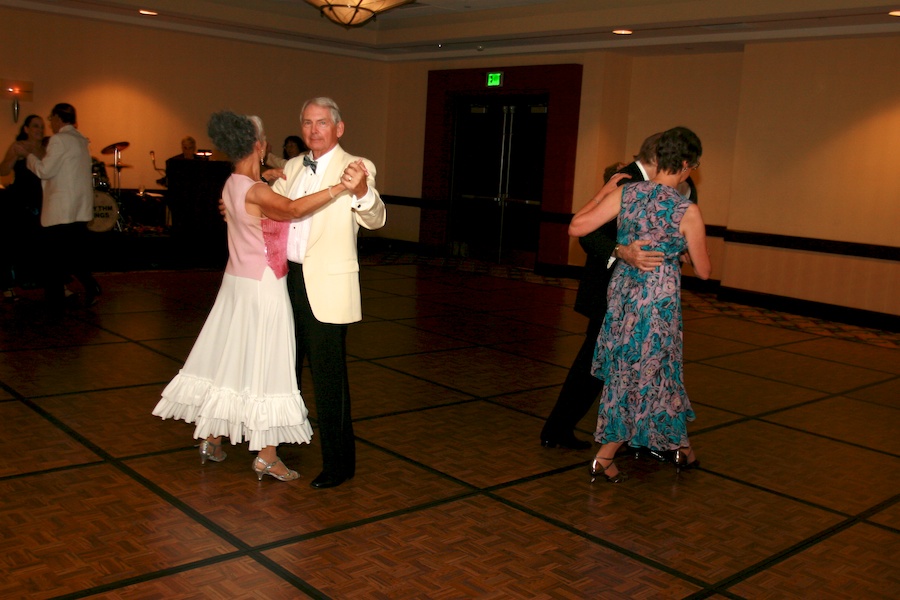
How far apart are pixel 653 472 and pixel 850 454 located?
1214 millimetres

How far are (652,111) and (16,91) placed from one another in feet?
26.2

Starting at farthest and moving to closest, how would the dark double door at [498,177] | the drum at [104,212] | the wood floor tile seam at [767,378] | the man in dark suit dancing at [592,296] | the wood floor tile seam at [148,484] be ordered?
1. the dark double door at [498,177]
2. the drum at [104,212]
3. the wood floor tile seam at [767,378]
4. the man in dark suit dancing at [592,296]
5. the wood floor tile seam at [148,484]

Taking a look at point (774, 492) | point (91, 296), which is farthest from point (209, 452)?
point (91, 296)

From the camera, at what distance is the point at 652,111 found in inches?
449

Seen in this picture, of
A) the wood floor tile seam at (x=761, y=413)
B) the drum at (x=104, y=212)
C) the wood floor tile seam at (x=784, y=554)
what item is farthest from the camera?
the drum at (x=104, y=212)

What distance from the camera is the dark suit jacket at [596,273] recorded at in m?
3.91

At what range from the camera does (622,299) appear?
3.76 meters

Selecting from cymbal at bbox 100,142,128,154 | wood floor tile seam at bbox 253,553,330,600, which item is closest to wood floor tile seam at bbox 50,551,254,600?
wood floor tile seam at bbox 253,553,330,600

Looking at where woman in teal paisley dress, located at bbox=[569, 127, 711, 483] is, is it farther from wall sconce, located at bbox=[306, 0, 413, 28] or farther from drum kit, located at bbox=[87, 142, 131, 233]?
drum kit, located at bbox=[87, 142, 131, 233]

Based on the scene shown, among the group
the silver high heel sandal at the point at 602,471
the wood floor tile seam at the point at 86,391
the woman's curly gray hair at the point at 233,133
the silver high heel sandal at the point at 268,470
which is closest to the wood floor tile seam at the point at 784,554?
the silver high heel sandal at the point at 602,471

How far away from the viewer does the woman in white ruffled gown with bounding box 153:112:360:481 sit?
343cm

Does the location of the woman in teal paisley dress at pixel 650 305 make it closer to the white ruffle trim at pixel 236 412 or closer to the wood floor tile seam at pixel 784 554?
the wood floor tile seam at pixel 784 554

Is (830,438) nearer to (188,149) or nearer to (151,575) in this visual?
(151,575)

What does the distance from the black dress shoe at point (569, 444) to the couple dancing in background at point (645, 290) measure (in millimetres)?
453
